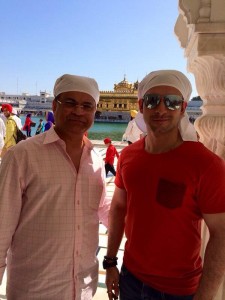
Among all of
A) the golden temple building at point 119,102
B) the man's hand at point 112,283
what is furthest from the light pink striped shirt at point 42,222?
the golden temple building at point 119,102

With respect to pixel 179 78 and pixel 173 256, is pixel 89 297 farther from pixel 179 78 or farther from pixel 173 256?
pixel 179 78

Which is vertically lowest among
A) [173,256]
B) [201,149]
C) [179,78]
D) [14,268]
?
[14,268]

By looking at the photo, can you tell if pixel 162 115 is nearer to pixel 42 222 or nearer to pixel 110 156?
pixel 42 222

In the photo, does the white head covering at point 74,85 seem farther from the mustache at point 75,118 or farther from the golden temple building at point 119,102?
the golden temple building at point 119,102

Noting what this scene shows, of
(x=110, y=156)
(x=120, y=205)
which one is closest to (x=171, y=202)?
(x=120, y=205)

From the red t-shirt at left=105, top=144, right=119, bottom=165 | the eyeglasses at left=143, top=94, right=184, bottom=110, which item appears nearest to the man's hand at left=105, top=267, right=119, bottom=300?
the eyeglasses at left=143, top=94, right=184, bottom=110

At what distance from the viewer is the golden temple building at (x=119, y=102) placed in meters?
36.3

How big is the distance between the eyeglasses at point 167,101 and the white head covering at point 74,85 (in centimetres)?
22

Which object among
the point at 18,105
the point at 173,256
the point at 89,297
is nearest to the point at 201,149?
the point at 173,256

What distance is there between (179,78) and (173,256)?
537 millimetres

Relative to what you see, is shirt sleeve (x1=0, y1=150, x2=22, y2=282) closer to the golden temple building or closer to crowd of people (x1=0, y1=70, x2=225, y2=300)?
crowd of people (x1=0, y1=70, x2=225, y2=300)

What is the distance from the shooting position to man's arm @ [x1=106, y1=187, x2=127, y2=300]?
1039 mm

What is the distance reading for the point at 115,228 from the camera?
1.07 m

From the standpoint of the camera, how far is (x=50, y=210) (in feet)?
3.08
